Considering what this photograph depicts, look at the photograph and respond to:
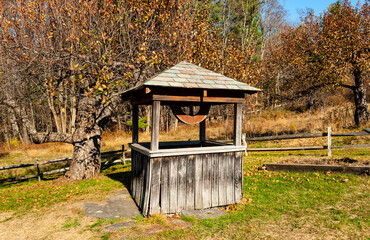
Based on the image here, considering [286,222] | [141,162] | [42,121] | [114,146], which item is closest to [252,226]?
[286,222]

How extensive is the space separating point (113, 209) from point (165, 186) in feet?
5.46

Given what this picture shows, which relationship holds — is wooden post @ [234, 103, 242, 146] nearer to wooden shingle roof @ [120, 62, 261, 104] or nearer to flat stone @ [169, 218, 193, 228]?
wooden shingle roof @ [120, 62, 261, 104]

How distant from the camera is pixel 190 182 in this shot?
6.57 meters

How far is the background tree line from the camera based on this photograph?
9281 mm

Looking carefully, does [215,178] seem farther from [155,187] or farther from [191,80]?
[191,80]

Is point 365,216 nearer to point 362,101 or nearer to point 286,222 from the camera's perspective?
point 286,222

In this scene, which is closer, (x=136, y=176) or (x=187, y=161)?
(x=187, y=161)

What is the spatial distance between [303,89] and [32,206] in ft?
61.7

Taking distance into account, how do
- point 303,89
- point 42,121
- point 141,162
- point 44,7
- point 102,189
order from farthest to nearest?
point 42,121, point 303,89, point 44,7, point 102,189, point 141,162

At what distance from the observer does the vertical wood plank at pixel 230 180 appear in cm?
695

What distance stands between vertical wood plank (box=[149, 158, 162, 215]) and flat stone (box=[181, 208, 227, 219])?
0.74 m

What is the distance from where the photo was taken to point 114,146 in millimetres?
20422

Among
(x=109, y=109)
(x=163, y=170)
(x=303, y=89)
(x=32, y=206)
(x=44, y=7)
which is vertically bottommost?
(x=32, y=206)

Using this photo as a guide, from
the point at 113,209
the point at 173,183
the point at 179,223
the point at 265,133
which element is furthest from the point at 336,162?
the point at 265,133
